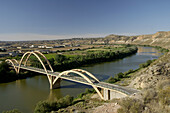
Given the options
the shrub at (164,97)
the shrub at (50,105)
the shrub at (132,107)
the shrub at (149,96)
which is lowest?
the shrub at (50,105)

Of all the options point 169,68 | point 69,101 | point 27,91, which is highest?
point 169,68

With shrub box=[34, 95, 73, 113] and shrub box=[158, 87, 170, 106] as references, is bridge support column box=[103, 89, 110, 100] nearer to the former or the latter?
shrub box=[34, 95, 73, 113]

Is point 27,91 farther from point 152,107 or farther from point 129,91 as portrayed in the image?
point 152,107

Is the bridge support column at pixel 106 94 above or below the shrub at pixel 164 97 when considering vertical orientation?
below

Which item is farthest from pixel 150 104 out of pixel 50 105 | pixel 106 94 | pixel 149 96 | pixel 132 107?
pixel 50 105

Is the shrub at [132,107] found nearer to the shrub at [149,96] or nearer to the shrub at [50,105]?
the shrub at [149,96]

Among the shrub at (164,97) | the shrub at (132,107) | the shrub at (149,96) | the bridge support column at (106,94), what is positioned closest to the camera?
the shrub at (164,97)

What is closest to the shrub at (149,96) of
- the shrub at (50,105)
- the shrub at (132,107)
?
the shrub at (132,107)

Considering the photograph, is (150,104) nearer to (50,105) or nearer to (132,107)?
(132,107)

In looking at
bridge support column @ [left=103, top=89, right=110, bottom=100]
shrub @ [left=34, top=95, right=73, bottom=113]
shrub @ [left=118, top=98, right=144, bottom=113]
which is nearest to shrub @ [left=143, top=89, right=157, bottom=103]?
shrub @ [left=118, top=98, right=144, bottom=113]

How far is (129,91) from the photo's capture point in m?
15.1

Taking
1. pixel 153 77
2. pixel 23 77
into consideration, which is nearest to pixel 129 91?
pixel 153 77

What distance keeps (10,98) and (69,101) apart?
36.0 feet

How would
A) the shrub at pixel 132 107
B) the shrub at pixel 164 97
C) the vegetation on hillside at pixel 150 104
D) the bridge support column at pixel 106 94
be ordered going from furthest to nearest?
the bridge support column at pixel 106 94, the shrub at pixel 132 107, the shrub at pixel 164 97, the vegetation on hillside at pixel 150 104
